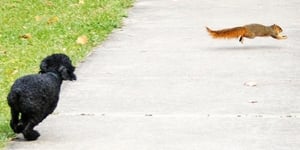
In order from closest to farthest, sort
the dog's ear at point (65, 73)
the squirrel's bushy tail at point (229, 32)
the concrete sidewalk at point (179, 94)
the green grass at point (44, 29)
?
the dog's ear at point (65, 73)
the concrete sidewalk at point (179, 94)
the green grass at point (44, 29)
the squirrel's bushy tail at point (229, 32)

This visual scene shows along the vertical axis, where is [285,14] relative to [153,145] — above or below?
below

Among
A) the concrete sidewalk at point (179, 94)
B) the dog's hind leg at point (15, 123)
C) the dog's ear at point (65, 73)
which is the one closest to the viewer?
the dog's hind leg at point (15, 123)

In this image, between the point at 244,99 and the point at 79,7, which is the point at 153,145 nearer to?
the point at 244,99

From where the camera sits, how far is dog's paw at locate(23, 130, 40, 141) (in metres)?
5.98

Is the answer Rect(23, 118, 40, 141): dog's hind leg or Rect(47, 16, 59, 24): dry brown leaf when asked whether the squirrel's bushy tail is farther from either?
Rect(23, 118, 40, 141): dog's hind leg

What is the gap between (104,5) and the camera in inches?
542

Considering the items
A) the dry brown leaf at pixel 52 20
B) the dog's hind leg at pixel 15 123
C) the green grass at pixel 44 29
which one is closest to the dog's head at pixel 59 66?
the dog's hind leg at pixel 15 123

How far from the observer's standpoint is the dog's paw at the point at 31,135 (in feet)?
19.6

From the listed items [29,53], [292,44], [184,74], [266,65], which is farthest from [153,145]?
[292,44]

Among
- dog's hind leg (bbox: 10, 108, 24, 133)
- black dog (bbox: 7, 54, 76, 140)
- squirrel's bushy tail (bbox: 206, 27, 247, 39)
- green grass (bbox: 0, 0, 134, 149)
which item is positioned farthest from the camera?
squirrel's bushy tail (bbox: 206, 27, 247, 39)

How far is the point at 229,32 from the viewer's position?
10.1 m

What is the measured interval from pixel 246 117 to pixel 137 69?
2208mm

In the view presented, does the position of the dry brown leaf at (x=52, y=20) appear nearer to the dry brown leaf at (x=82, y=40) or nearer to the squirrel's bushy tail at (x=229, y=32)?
the dry brown leaf at (x=82, y=40)

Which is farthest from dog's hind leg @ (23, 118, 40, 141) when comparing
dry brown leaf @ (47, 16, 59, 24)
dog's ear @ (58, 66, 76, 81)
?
dry brown leaf @ (47, 16, 59, 24)
